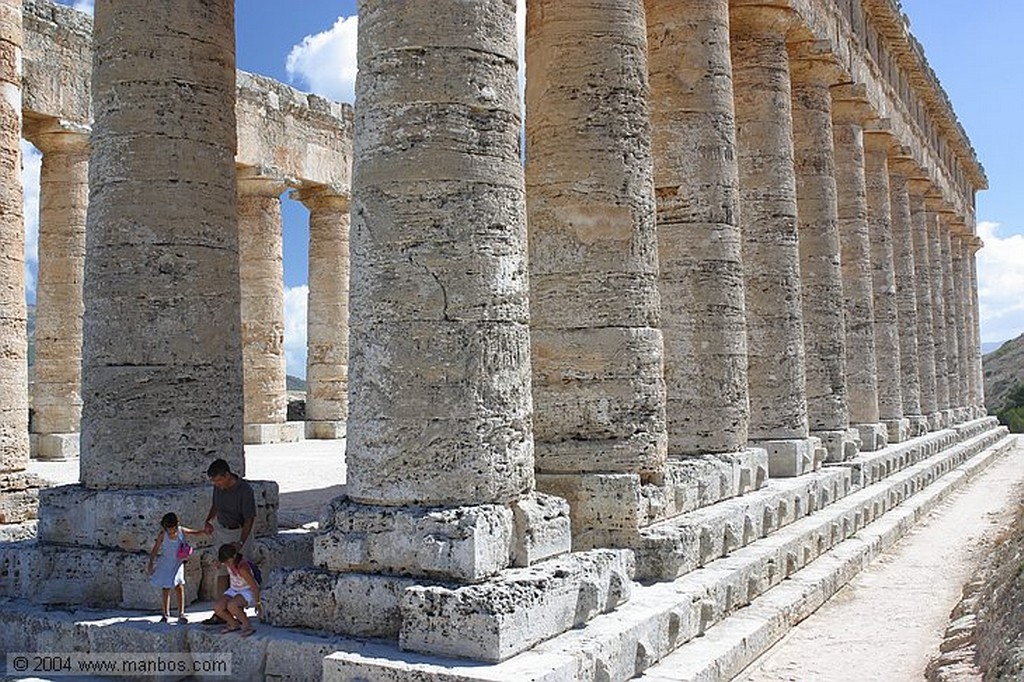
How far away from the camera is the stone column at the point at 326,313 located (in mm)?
26719

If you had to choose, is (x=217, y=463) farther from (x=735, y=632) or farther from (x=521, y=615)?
(x=735, y=632)

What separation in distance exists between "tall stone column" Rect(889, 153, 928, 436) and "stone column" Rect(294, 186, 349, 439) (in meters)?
13.8

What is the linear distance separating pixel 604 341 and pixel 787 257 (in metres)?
7.16

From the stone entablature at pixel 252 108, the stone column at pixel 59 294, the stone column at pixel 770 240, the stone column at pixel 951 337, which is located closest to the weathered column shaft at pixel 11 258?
the stone entablature at pixel 252 108

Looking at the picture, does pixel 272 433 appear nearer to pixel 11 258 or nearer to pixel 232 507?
pixel 11 258

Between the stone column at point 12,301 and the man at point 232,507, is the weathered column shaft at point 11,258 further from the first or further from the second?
the man at point 232,507

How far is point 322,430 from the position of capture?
26.9 metres

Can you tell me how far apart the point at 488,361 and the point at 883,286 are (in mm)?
18840

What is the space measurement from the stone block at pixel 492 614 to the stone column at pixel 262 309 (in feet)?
58.2

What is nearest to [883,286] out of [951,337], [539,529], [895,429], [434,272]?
[895,429]

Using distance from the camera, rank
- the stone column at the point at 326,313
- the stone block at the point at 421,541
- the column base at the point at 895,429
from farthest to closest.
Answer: the stone column at the point at 326,313 → the column base at the point at 895,429 → the stone block at the point at 421,541

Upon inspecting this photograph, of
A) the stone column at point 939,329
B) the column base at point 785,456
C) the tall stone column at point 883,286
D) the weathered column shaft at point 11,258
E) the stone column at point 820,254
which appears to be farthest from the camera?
the stone column at point 939,329

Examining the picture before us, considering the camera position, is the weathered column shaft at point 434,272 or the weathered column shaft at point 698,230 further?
the weathered column shaft at point 698,230

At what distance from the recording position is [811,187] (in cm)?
1898
